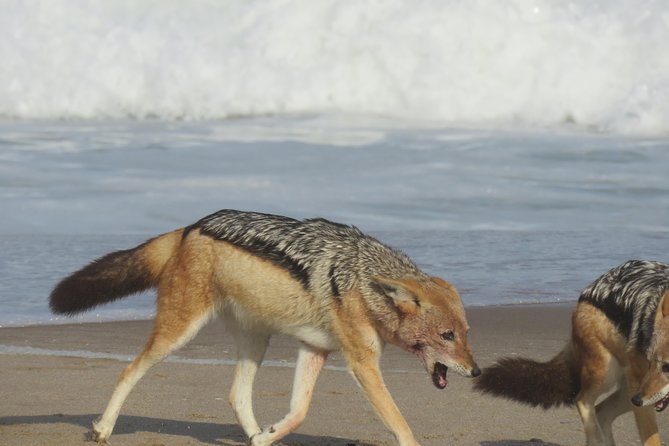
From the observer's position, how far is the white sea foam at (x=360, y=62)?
26109 mm

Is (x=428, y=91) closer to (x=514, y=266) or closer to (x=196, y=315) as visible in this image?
(x=514, y=266)

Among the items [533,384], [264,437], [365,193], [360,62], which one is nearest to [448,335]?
[533,384]

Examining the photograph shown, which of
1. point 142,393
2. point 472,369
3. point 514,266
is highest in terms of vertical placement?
point 472,369

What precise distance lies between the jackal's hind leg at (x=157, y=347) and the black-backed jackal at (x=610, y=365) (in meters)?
1.55

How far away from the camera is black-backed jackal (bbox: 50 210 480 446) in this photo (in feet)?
Result: 20.7

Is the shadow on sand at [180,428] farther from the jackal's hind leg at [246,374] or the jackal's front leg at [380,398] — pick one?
the jackal's front leg at [380,398]

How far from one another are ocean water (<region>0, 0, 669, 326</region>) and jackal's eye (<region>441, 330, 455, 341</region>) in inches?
187

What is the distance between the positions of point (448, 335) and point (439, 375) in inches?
9.3

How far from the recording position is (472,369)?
618 centimetres

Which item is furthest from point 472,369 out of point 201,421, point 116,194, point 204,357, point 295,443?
point 116,194

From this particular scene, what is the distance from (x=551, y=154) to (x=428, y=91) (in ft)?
20.8

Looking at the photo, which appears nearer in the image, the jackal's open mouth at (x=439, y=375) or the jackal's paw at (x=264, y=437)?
the jackal's open mouth at (x=439, y=375)

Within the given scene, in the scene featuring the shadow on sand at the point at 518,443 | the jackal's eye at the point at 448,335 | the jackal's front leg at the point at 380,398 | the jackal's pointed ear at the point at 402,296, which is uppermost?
the jackal's pointed ear at the point at 402,296

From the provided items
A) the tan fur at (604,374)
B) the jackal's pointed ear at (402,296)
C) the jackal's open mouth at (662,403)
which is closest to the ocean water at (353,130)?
the tan fur at (604,374)
